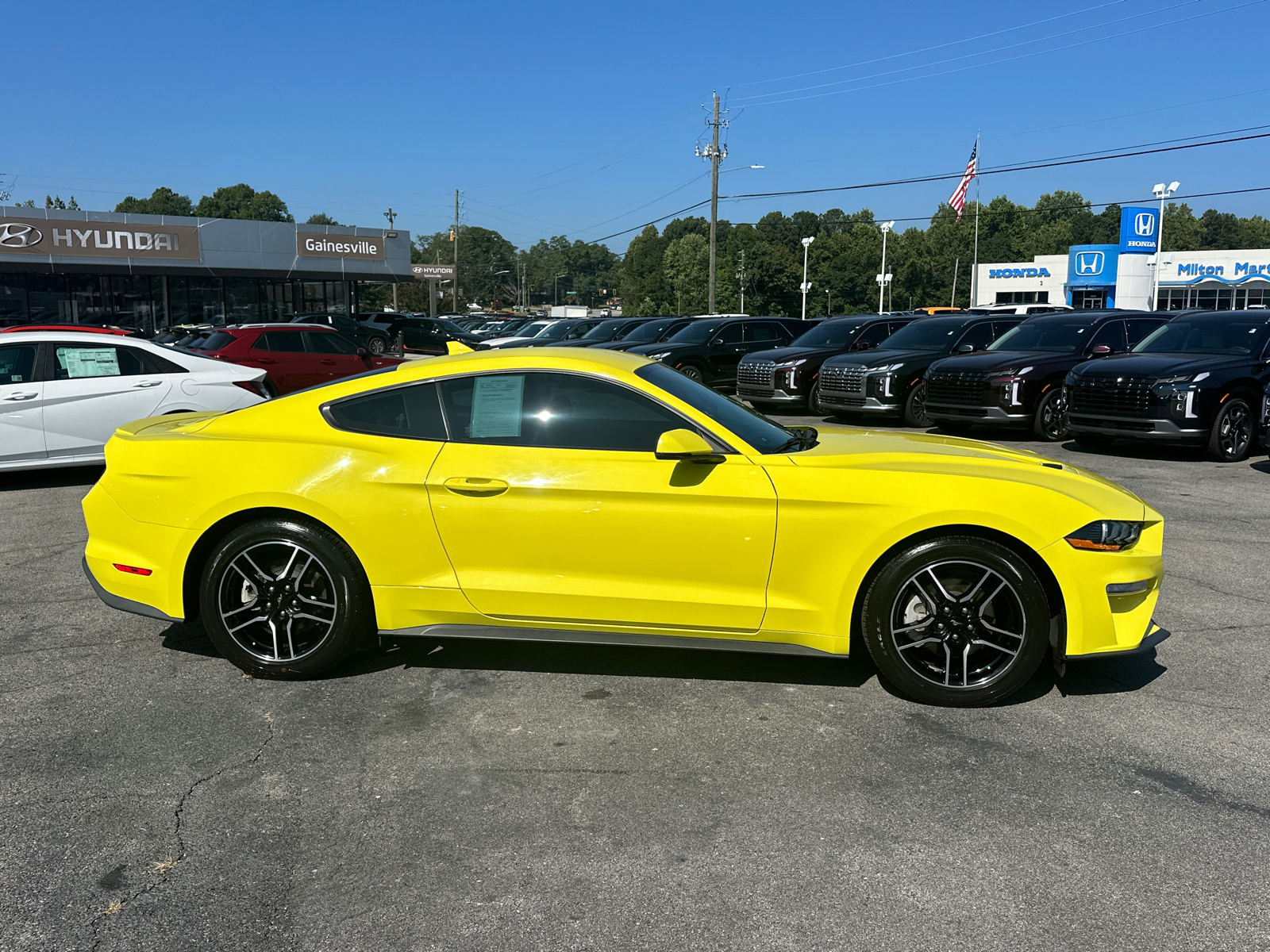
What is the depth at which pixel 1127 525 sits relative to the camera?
4332mm

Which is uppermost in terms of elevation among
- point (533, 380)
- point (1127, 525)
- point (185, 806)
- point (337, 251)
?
point (337, 251)

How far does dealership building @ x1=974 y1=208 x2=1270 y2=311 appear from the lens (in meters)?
55.1

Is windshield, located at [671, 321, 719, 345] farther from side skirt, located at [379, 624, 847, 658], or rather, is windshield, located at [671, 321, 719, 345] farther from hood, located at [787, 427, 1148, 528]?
side skirt, located at [379, 624, 847, 658]

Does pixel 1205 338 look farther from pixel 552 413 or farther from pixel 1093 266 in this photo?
pixel 1093 266

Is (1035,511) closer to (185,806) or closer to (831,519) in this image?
(831,519)

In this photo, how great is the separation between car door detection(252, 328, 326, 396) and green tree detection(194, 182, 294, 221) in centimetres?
13692

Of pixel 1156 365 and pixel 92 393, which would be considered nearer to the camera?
pixel 92 393

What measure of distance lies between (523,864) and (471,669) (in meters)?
1.84

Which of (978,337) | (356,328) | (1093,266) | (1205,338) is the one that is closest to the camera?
(1205,338)

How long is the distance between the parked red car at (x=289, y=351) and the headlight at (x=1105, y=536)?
14.1m

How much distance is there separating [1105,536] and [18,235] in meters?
41.1

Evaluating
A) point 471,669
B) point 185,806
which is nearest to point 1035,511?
point 471,669

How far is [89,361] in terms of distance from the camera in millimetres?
10258

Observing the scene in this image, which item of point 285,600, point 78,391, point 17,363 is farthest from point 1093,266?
point 285,600
